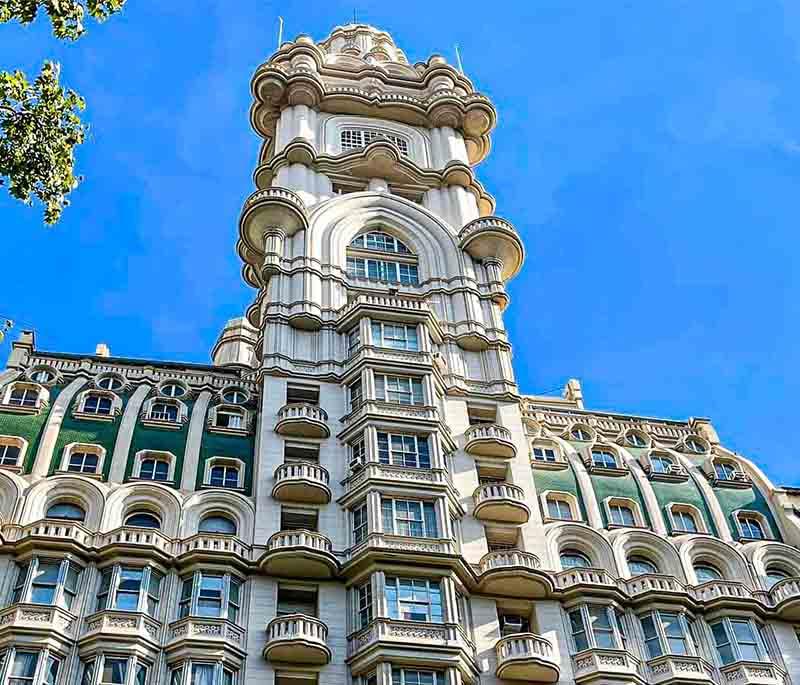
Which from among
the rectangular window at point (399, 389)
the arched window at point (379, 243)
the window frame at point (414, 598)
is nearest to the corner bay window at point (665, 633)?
the window frame at point (414, 598)

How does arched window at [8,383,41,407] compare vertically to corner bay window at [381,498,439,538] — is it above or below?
above

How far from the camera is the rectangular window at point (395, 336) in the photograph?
2237 inches

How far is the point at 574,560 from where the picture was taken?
2005 inches

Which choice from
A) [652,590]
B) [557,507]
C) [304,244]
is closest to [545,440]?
[557,507]

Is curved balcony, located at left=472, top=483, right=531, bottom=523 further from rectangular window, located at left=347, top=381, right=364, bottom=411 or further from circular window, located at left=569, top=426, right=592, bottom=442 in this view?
circular window, located at left=569, top=426, right=592, bottom=442

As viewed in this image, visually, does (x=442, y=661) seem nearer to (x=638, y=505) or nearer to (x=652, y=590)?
(x=652, y=590)

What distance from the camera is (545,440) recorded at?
57.6 metres

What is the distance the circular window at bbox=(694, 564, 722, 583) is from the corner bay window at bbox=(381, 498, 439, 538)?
12649 millimetres

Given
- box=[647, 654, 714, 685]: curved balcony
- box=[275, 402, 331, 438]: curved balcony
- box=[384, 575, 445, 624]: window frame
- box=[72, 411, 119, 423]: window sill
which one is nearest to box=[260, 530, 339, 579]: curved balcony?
box=[384, 575, 445, 624]: window frame

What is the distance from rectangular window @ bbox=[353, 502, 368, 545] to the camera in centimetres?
4747

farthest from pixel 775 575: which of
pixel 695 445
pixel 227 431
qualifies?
pixel 227 431

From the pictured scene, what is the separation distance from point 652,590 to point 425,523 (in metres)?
9.86

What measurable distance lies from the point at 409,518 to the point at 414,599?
423 cm

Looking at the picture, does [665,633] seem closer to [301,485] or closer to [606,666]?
[606,666]
